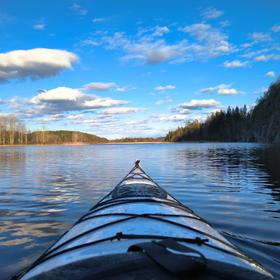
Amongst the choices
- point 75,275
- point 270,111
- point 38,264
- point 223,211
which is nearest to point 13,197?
point 223,211

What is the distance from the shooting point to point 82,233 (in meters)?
4.53

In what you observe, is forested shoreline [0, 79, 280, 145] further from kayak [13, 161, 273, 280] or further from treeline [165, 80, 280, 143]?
kayak [13, 161, 273, 280]

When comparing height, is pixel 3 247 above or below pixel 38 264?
below

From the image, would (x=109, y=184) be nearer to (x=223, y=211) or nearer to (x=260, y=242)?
(x=223, y=211)

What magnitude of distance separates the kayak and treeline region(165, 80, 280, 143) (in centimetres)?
9820

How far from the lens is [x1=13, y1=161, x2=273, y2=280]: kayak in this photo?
9.11 feet

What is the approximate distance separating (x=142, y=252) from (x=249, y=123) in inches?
5820

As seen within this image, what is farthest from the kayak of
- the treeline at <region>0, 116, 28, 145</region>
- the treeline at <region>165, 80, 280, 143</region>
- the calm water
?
the treeline at <region>0, 116, 28, 145</region>

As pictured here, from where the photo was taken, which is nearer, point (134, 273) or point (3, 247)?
point (134, 273)

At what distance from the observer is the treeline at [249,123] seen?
107m

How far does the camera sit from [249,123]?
143500mm

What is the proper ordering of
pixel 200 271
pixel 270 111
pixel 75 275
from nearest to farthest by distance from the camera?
pixel 200 271 → pixel 75 275 → pixel 270 111

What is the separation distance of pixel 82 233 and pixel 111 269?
1756mm

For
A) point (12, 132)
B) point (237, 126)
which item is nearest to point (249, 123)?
point (237, 126)
